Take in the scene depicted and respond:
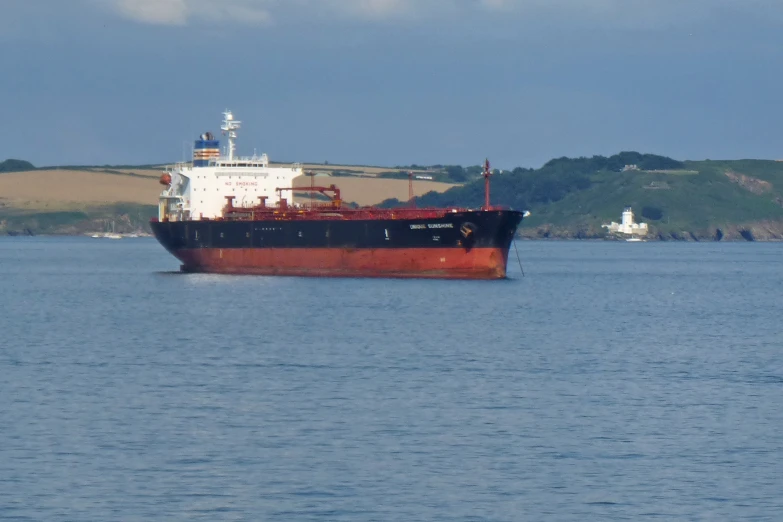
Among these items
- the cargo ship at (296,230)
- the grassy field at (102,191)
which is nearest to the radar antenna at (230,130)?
the cargo ship at (296,230)

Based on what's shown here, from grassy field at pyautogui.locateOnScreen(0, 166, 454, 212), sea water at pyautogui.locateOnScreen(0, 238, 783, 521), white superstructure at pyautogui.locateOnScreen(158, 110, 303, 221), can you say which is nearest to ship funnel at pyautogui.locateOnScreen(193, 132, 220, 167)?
Result: white superstructure at pyautogui.locateOnScreen(158, 110, 303, 221)

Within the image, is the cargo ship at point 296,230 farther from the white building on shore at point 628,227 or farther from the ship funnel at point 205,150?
the white building on shore at point 628,227

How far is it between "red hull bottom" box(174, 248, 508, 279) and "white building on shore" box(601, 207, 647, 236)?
133m

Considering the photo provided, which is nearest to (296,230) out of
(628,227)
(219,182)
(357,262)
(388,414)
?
(357,262)

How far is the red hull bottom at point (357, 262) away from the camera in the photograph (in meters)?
55.1

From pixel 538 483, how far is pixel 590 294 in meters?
39.4

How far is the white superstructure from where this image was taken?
66.2 meters

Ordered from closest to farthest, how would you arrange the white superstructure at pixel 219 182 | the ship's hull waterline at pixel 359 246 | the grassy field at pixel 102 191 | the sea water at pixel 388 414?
the sea water at pixel 388 414 → the ship's hull waterline at pixel 359 246 → the white superstructure at pixel 219 182 → the grassy field at pixel 102 191

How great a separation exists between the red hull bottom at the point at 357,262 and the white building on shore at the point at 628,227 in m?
133

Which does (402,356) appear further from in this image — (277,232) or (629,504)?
(277,232)

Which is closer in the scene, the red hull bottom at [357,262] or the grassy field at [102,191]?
the red hull bottom at [357,262]

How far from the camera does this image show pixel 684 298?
2174 inches

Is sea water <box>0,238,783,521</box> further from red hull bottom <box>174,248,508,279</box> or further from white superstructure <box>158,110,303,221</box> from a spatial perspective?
white superstructure <box>158,110,303,221</box>

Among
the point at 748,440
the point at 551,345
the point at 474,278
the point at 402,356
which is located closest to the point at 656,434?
the point at 748,440
